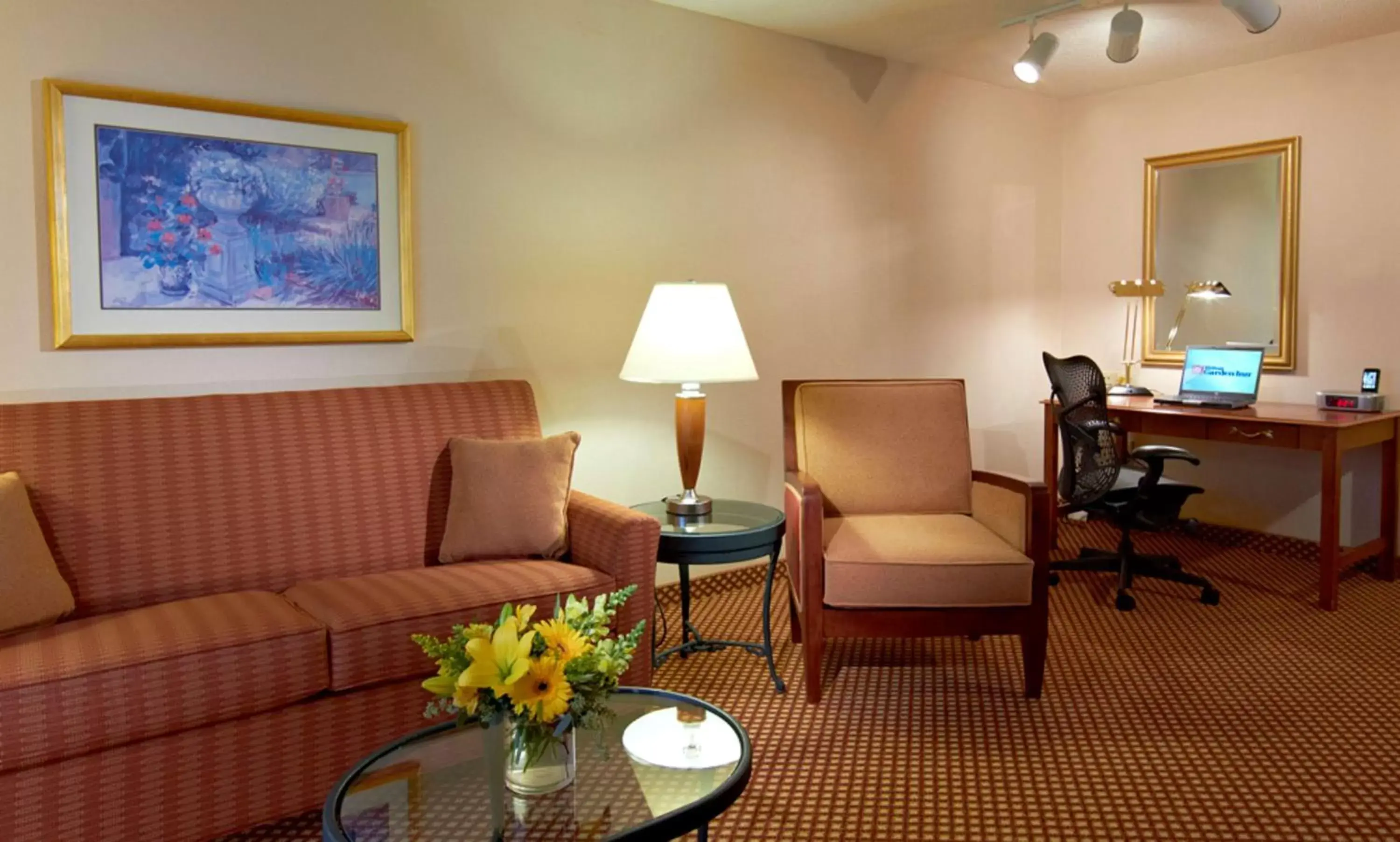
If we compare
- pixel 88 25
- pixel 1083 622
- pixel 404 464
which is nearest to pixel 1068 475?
pixel 1083 622

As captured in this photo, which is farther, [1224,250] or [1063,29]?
[1224,250]

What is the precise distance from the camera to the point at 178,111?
276cm

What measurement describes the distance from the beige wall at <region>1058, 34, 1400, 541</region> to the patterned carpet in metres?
0.86

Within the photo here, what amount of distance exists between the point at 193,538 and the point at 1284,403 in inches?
174

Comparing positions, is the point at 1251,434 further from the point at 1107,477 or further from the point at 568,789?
the point at 568,789

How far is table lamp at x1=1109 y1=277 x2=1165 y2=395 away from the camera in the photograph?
4.69 m

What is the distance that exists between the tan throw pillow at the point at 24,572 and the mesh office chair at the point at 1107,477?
3.32 meters

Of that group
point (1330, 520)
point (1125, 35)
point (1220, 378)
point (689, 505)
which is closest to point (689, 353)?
point (689, 505)

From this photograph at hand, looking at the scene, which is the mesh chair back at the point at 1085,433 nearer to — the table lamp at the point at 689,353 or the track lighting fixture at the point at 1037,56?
the track lighting fixture at the point at 1037,56

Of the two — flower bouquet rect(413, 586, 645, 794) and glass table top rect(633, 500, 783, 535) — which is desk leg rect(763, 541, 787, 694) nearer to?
glass table top rect(633, 500, 783, 535)

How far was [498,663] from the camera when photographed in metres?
1.65

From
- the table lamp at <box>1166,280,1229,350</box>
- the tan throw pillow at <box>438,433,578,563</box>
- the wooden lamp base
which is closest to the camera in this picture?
the tan throw pillow at <box>438,433,578,563</box>

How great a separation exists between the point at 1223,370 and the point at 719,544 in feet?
8.90

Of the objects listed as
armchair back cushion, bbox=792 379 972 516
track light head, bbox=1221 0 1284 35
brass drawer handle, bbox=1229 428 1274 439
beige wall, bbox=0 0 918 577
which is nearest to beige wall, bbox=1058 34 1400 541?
brass drawer handle, bbox=1229 428 1274 439
